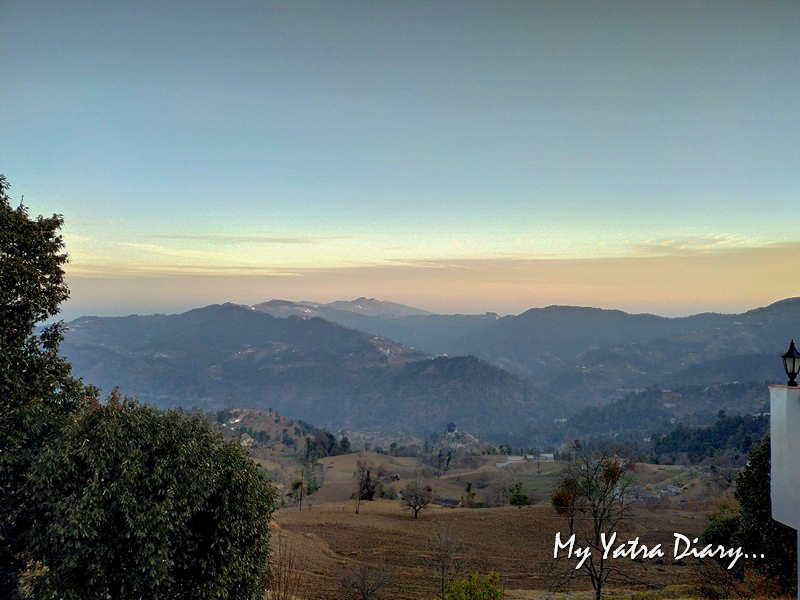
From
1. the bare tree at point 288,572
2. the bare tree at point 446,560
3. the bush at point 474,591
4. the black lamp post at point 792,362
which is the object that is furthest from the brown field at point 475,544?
the black lamp post at point 792,362

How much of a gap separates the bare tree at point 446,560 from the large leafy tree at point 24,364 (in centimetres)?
1027

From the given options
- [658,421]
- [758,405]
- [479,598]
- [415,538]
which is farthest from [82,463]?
[658,421]

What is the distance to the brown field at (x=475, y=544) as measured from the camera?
21.4 metres

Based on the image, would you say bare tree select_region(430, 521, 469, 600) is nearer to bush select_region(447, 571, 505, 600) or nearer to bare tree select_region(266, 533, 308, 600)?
bush select_region(447, 571, 505, 600)

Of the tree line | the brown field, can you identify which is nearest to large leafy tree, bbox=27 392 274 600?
the tree line

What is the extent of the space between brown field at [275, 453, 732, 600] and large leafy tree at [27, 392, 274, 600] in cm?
1053

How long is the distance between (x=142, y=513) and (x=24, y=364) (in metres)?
4.08

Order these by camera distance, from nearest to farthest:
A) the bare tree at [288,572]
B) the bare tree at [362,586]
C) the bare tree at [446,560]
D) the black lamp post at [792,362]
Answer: the black lamp post at [792,362] → the bare tree at [288,572] → the bare tree at [362,586] → the bare tree at [446,560]

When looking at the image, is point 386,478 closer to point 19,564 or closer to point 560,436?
point 19,564

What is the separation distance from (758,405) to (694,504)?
11226 cm

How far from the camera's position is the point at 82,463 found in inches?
343

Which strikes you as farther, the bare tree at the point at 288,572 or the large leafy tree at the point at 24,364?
the bare tree at the point at 288,572

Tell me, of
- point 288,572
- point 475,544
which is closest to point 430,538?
point 475,544

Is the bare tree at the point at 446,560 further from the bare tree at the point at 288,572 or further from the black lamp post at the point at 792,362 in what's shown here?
the black lamp post at the point at 792,362
